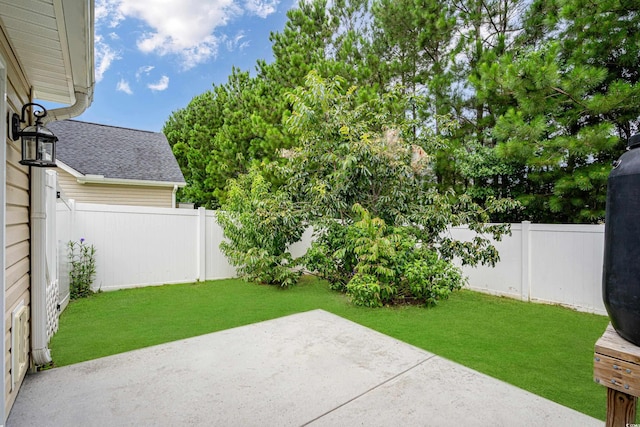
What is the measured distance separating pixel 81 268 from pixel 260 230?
9.18 feet


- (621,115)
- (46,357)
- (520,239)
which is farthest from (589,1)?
(46,357)

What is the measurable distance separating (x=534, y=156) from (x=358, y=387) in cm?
506

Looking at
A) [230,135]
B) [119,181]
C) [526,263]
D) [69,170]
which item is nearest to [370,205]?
[526,263]

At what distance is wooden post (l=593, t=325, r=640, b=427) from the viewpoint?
43.3 inches

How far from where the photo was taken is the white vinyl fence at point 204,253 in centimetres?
459

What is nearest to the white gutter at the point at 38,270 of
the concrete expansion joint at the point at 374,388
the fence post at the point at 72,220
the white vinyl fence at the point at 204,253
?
the white vinyl fence at the point at 204,253

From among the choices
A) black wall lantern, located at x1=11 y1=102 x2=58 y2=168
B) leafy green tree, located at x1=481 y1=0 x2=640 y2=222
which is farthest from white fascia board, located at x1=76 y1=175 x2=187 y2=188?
leafy green tree, located at x1=481 y1=0 x2=640 y2=222

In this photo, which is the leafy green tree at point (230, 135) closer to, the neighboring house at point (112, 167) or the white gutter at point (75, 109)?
the neighboring house at point (112, 167)

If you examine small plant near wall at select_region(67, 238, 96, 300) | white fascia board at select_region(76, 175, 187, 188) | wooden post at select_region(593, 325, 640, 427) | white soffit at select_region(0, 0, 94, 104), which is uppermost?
white soffit at select_region(0, 0, 94, 104)

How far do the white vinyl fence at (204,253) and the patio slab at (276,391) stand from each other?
8.61ft

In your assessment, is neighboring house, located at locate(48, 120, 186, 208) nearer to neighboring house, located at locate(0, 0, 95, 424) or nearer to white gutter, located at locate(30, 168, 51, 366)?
neighboring house, located at locate(0, 0, 95, 424)

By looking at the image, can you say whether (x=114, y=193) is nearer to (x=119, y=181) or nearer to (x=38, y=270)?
(x=119, y=181)

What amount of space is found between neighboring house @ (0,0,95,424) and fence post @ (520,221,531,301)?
5735 millimetres

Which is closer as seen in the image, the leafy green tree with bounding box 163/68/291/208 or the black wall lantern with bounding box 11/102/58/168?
the black wall lantern with bounding box 11/102/58/168
